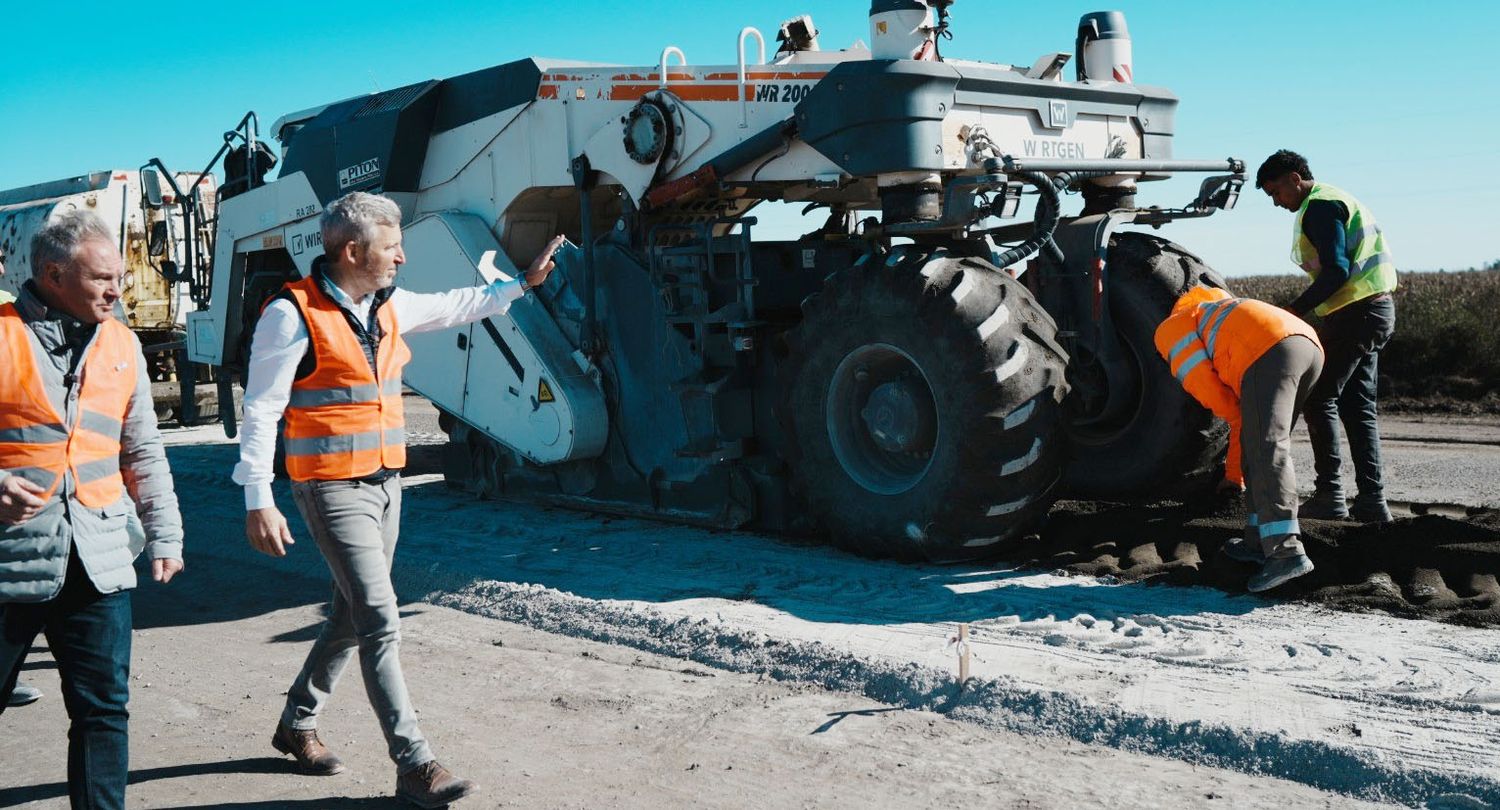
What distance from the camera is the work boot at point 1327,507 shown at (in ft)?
21.7

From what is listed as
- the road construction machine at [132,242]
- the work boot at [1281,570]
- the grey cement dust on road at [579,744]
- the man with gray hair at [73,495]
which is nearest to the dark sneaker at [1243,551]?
the work boot at [1281,570]

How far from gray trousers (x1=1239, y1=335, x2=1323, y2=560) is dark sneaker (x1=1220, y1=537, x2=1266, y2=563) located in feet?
0.23

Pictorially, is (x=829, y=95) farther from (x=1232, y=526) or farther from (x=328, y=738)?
(x=328, y=738)

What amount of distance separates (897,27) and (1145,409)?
2468 millimetres

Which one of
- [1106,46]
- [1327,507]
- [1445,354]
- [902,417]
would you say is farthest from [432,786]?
[1445,354]

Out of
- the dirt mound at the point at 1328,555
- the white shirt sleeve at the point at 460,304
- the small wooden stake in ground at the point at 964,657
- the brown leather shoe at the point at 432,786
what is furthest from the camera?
the dirt mound at the point at 1328,555

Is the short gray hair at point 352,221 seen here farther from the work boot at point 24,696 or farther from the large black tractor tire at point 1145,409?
the large black tractor tire at point 1145,409

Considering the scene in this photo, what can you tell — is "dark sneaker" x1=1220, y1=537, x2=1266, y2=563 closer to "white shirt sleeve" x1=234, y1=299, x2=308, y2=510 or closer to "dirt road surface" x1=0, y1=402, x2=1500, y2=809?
"dirt road surface" x1=0, y1=402, x2=1500, y2=809

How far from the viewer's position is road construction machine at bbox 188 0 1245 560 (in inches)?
255

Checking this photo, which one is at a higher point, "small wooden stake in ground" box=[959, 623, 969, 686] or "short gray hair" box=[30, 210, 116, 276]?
"short gray hair" box=[30, 210, 116, 276]

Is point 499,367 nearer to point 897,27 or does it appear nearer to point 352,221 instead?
point 897,27

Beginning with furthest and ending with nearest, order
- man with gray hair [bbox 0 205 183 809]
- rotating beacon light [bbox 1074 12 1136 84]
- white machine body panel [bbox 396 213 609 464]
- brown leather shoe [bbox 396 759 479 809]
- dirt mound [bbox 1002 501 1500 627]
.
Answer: white machine body panel [bbox 396 213 609 464]
rotating beacon light [bbox 1074 12 1136 84]
dirt mound [bbox 1002 501 1500 627]
brown leather shoe [bbox 396 759 479 809]
man with gray hair [bbox 0 205 183 809]

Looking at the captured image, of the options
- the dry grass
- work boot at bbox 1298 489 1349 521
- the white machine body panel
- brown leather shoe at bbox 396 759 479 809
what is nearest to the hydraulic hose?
work boot at bbox 1298 489 1349 521

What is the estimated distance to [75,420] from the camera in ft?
12.3
